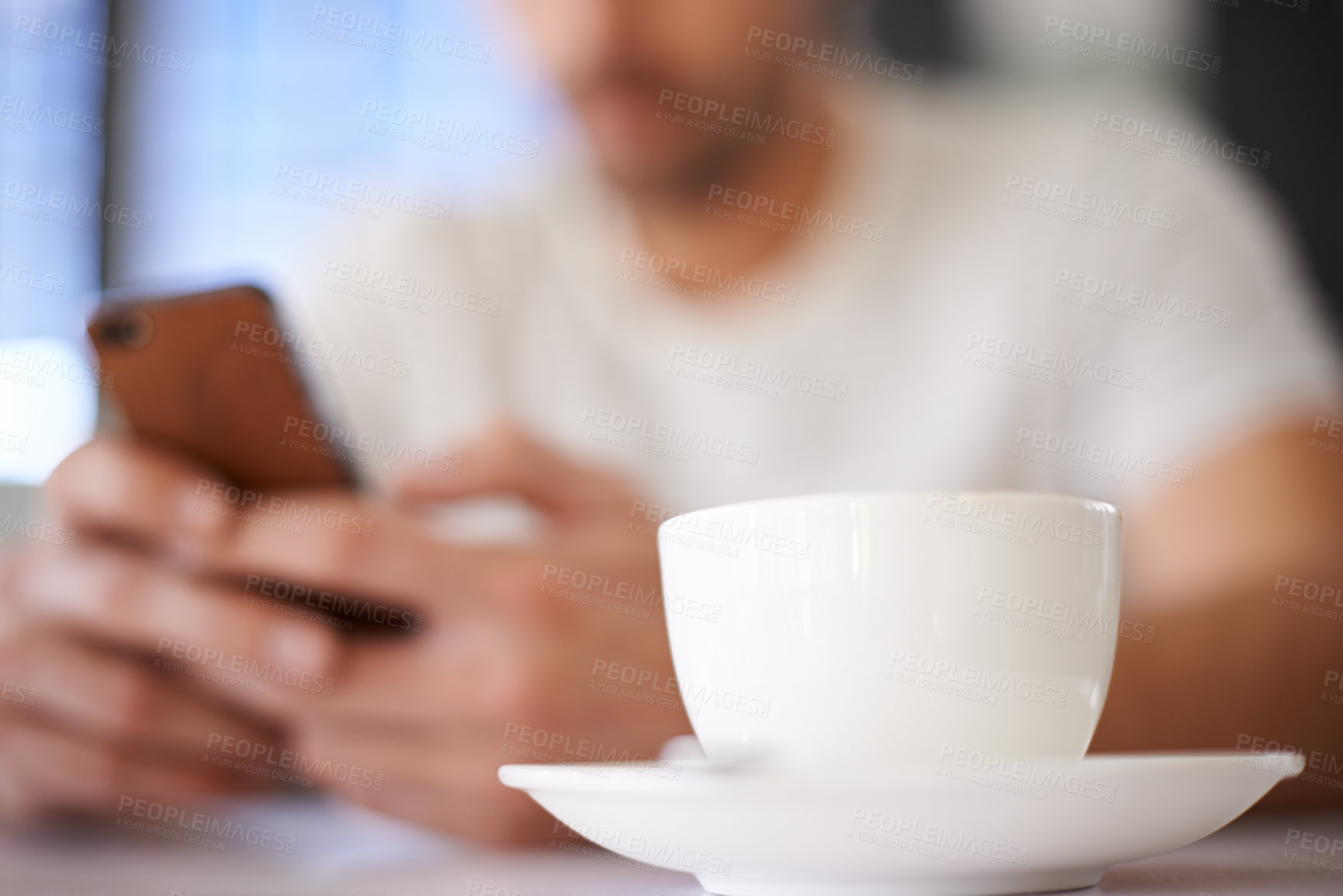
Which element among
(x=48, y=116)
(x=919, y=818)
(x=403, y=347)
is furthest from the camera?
(x=48, y=116)

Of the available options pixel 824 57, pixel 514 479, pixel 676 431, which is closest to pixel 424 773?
pixel 514 479

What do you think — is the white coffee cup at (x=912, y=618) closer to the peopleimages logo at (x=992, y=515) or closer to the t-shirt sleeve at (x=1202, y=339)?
the peopleimages logo at (x=992, y=515)

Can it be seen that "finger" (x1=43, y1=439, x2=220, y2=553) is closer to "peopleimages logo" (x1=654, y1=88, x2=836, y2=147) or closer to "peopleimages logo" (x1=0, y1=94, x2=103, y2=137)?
"peopleimages logo" (x1=654, y1=88, x2=836, y2=147)

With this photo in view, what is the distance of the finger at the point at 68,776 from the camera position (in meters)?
0.55

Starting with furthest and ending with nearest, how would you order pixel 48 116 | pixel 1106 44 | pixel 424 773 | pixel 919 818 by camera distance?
pixel 1106 44
pixel 48 116
pixel 424 773
pixel 919 818

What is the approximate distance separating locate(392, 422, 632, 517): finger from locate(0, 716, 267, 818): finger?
20 centimetres

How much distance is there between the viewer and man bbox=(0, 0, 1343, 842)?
0.52m

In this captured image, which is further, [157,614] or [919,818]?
[157,614]

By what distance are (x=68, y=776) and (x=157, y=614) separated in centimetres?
11

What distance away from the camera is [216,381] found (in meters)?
0.46

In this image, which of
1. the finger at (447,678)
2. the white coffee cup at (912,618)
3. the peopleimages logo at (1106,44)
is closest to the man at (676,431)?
the finger at (447,678)

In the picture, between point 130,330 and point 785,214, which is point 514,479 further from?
point 785,214

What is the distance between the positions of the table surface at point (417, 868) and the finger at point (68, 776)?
0.04 meters

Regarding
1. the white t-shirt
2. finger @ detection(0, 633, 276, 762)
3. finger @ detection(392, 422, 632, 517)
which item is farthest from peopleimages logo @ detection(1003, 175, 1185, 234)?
finger @ detection(0, 633, 276, 762)
